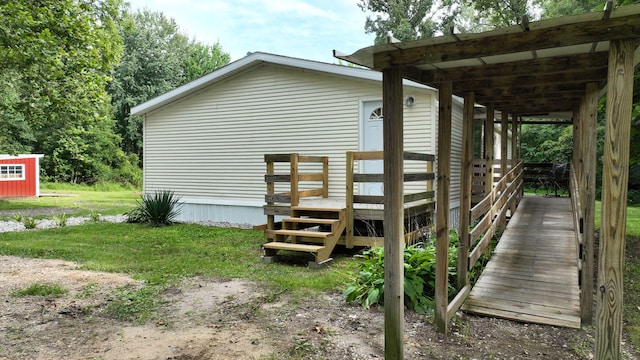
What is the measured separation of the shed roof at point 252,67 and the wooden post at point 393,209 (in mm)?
5066

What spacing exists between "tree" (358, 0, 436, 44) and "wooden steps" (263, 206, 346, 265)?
2404cm

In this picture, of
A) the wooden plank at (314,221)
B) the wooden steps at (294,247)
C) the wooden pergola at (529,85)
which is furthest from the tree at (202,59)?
the wooden pergola at (529,85)

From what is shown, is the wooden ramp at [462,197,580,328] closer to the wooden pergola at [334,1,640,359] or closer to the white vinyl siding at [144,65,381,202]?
the wooden pergola at [334,1,640,359]

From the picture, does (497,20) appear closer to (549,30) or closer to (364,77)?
(364,77)

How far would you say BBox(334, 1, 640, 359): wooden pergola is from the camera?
254 cm

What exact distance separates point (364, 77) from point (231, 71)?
144 inches

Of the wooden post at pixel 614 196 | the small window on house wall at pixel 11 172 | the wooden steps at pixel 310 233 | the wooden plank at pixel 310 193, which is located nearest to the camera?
the wooden post at pixel 614 196

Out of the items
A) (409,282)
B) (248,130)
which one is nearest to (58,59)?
(248,130)

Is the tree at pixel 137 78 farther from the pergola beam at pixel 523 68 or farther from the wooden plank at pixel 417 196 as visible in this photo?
the pergola beam at pixel 523 68

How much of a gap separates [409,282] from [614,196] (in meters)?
2.16

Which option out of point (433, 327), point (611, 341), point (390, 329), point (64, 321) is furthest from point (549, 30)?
point (64, 321)

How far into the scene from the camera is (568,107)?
7.14 metres

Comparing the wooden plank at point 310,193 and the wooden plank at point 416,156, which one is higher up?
the wooden plank at point 416,156

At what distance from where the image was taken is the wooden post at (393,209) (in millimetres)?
3053
